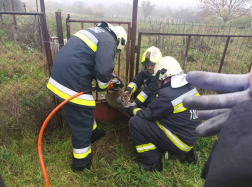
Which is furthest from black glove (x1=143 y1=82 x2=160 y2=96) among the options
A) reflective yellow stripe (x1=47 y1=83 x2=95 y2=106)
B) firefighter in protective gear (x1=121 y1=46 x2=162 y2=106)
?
reflective yellow stripe (x1=47 y1=83 x2=95 y2=106)

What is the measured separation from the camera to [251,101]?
0.58 meters

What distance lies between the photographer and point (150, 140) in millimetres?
2541

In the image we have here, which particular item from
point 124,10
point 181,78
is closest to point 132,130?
point 181,78

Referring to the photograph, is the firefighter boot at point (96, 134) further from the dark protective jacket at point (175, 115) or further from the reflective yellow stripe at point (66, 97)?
the dark protective jacket at point (175, 115)

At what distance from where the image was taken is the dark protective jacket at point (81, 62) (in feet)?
7.24

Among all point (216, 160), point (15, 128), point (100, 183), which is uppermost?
point (216, 160)

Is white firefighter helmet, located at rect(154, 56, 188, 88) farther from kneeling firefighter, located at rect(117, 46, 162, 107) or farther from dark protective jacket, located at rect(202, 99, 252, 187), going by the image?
dark protective jacket, located at rect(202, 99, 252, 187)

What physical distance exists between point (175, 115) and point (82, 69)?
1.33 meters

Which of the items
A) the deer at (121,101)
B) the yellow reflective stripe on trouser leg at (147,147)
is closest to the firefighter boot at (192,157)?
the yellow reflective stripe on trouser leg at (147,147)

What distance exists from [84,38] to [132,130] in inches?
56.6

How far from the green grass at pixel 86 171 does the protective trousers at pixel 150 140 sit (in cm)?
23

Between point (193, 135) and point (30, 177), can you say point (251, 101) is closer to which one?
point (193, 135)

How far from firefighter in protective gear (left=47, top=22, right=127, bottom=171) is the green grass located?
0.55 metres

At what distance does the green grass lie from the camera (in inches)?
94.4
